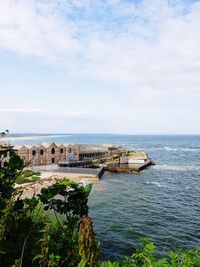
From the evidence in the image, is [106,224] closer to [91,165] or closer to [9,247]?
[9,247]

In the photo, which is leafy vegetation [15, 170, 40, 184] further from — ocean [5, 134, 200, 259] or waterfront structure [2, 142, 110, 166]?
waterfront structure [2, 142, 110, 166]

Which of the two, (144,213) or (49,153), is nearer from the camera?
(144,213)

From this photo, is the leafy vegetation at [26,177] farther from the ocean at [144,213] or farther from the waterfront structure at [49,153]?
the waterfront structure at [49,153]

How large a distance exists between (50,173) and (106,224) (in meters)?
25.2

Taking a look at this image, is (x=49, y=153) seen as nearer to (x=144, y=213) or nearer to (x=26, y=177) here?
(x=144, y=213)

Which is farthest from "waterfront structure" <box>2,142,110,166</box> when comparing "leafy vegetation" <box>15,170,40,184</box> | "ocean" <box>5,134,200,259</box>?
"leafy vegetation" <box>15,170,40,184</box>

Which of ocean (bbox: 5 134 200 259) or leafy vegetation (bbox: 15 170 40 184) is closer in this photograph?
leafy vegetation (bbox: 15 170 40 184)

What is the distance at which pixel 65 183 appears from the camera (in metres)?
5.08

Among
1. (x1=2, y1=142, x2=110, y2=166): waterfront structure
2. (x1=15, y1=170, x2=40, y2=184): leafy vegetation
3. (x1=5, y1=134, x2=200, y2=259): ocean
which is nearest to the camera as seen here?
(x1=15, y1=170, x2=40, y2=184): leafy vegetation

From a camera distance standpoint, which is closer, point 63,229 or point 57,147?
point 63,229

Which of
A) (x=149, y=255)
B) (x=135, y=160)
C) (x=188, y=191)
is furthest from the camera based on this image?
(x=135, y=160)

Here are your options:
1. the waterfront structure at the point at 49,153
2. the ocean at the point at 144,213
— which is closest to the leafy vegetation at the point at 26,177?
the ocean at the point at 144,213

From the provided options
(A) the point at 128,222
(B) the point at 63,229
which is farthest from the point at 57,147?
(B) the point at 63,229

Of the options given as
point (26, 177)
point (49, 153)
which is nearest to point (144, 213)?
point (26, 177)
